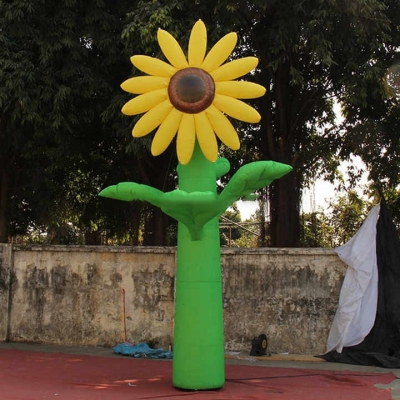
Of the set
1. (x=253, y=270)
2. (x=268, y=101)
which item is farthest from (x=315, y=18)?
(x=253, y=270)

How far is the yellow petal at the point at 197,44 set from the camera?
5988mm

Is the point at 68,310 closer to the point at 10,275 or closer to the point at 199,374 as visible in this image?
the point at 10,275

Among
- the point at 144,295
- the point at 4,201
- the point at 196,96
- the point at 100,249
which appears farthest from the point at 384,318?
the point at 4,201

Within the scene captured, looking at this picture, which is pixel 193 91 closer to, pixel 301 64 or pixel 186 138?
pixel 186 138

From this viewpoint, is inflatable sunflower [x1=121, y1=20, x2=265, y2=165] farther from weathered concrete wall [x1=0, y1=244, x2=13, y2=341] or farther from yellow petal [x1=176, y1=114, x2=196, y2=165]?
weathered concrete wall [x1=0, y1=244, x2=13, y2=341]

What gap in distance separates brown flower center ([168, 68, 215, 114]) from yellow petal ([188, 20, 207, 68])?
0.09 m

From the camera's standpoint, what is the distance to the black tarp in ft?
27.3

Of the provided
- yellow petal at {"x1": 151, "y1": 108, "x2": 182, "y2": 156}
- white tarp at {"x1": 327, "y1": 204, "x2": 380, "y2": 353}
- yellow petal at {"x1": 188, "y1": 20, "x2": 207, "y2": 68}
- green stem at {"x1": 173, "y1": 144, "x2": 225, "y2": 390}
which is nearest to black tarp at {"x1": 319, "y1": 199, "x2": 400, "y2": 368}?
white tarp at {"x1": 327, "y1": 204, "x2": 380, "y2": 353}

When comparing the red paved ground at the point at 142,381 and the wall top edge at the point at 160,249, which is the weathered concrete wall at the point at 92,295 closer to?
the wall top edge at the point at 160,249

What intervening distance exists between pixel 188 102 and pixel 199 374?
111 inches

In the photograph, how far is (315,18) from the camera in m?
8.91

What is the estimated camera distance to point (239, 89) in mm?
5965

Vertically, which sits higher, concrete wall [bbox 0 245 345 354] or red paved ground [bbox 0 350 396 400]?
concrete wall [bbox 0 245 345 354]

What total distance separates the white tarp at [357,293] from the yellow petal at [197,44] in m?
4.43
